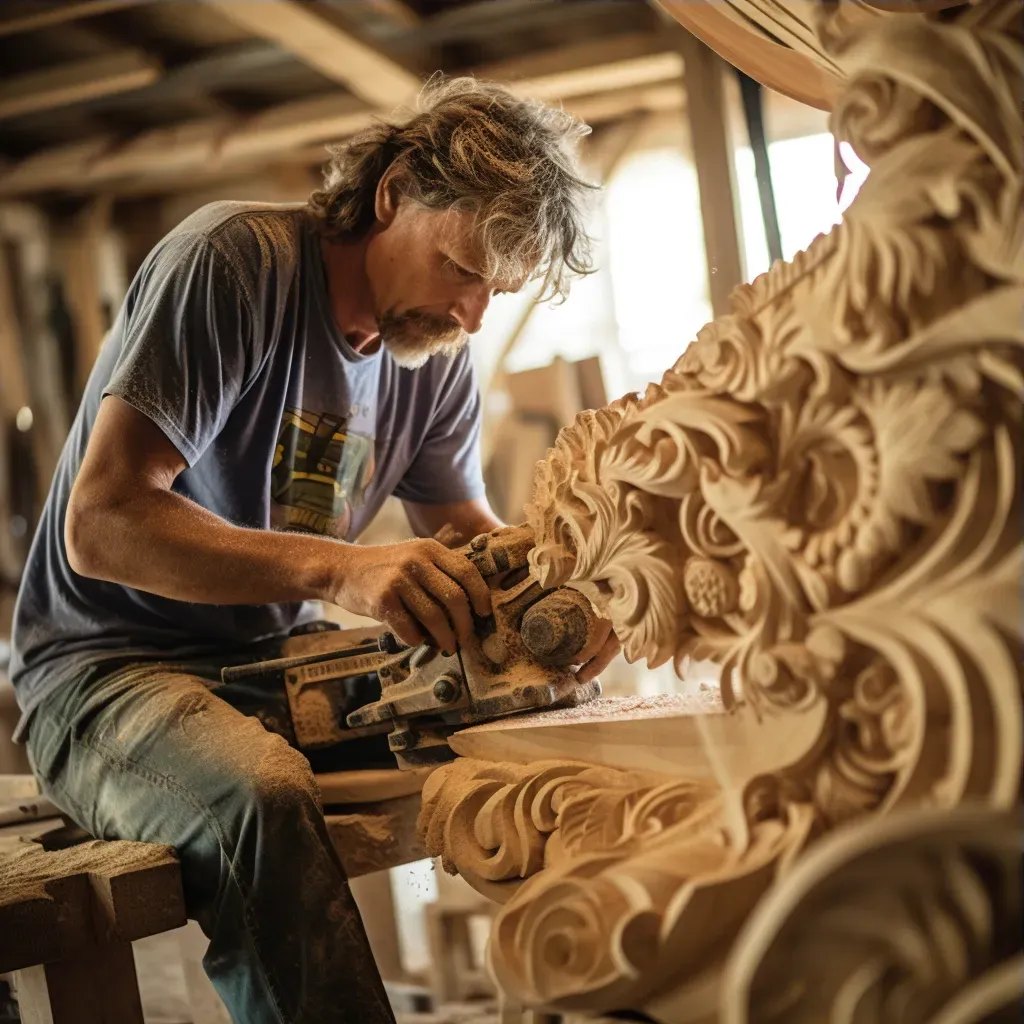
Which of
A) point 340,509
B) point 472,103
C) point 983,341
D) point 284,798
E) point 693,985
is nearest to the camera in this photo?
point 983,341

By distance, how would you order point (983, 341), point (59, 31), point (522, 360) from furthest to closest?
1. point (522, 360)
2. point (59, 31)
3. point (983, 341)

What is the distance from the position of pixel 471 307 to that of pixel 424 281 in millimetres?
108

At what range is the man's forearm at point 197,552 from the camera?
6.00 ft

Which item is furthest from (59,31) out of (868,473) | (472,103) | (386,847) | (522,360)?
(868,473)

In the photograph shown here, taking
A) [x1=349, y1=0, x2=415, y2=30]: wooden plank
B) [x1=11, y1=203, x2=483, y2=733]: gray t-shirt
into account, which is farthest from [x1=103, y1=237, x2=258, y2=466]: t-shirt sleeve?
[x1=349, y1=0, x2=415, y2=30]: wooden plank

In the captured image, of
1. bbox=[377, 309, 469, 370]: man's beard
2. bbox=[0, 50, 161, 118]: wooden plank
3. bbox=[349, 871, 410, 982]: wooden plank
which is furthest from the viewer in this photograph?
bbox=[0, 50, 161, 118]: wooden plank

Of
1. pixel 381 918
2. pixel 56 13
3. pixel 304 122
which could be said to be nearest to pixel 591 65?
pixel 304 122

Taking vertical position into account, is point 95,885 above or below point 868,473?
below

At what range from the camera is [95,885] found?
1.78 metres

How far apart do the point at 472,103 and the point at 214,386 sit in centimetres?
76

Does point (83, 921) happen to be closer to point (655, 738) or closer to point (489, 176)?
point (655, 738)

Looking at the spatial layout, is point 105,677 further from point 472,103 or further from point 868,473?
point 868,473

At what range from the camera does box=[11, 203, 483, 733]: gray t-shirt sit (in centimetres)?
199

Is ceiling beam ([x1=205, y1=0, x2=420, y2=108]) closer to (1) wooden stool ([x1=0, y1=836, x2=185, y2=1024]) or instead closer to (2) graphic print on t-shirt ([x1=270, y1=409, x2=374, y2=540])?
(2) graphic print on t-shirt ([x1=270, y1=409, x2=374, y2=540])
